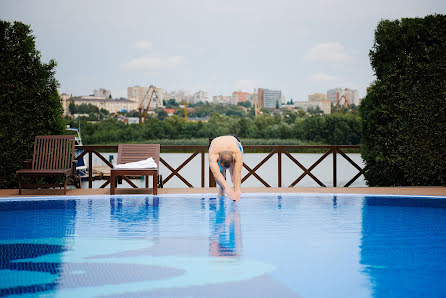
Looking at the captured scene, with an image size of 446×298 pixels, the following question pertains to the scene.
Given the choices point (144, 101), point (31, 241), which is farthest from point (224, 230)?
point (144, 101)

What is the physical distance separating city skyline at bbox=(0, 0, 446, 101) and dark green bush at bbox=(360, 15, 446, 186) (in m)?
15.3

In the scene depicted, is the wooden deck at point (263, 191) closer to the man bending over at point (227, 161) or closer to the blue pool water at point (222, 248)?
the blue pool water at point (222, 248)

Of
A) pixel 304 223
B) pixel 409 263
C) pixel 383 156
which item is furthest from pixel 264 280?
pixel 383 156

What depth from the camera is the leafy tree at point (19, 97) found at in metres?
9.59

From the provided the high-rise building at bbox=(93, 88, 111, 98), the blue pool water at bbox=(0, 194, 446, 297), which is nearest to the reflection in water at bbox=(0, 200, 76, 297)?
the blue pool water at bbox=(0, 194, 446, 297)

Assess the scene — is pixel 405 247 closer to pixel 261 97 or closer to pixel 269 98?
pixel 269 98

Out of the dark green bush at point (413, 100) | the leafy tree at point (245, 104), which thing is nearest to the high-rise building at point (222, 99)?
the leafy tree at point (245, 104)

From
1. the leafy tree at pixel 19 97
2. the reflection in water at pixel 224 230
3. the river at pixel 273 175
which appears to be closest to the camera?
the reflection in water at pixel 224 230

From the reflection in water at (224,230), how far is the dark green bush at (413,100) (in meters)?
3.64

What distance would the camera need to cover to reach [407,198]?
28.7 ft

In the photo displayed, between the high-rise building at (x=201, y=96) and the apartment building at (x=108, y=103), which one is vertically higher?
the high-rise building at (x=201, y=96)

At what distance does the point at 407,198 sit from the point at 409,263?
4.14 meters

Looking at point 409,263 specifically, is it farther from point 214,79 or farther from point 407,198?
point 214,79

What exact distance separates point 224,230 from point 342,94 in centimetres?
2709
